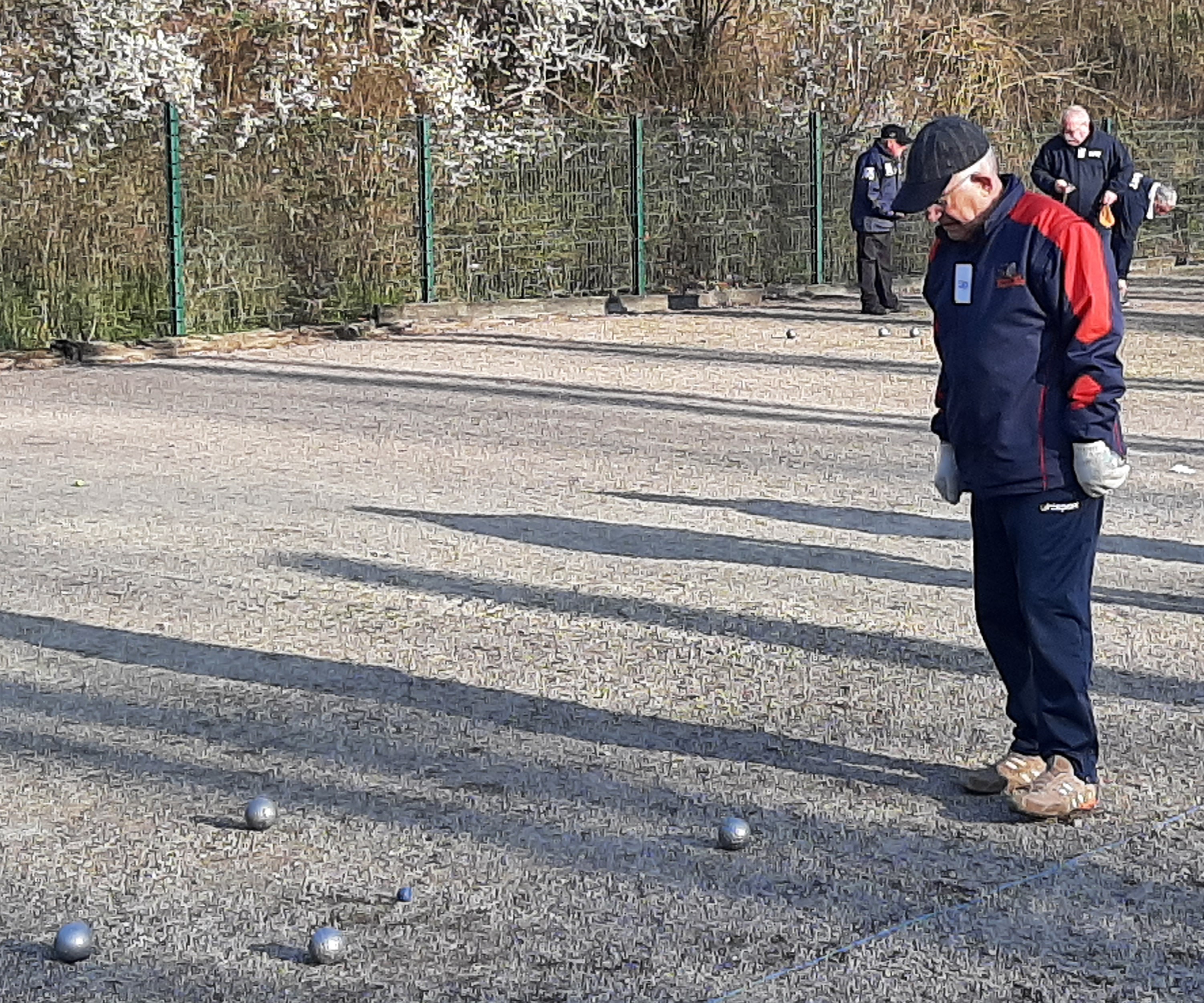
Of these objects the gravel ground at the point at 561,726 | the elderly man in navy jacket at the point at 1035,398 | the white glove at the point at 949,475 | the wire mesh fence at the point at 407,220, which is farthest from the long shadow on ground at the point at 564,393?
the elderly man in navy jacket at the point at 1035,398

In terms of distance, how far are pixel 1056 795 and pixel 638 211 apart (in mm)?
18125

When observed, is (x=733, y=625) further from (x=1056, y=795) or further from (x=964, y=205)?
(x=964, y=205)

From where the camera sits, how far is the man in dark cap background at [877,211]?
2105 centimetres

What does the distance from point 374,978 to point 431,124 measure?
18.9 m

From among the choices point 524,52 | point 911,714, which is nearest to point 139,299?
point 524,52

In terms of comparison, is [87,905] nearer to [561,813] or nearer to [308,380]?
[561,813]

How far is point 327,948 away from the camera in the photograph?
4883mm

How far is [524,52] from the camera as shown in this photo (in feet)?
84.1

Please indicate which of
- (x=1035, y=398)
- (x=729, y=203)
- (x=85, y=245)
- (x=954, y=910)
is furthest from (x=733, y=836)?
(x=729, y=203)

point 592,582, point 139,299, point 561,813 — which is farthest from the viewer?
point 139,299

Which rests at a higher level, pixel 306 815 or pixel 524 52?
pixel 524 52

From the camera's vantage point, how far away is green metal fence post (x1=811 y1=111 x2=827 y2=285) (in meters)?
24.7

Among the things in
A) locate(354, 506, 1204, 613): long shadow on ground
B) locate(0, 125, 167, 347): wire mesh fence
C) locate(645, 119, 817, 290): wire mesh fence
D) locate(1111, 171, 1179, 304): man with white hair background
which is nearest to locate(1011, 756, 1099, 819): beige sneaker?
locate(354, 506, 1204, 613): long shadow on ground

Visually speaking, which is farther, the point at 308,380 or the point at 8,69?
the point at 8,69
